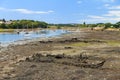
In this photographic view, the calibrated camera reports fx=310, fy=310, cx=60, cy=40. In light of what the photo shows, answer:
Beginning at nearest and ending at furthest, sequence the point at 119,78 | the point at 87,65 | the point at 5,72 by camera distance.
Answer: the point at 119,78 → the point at 5,72 → the point at 87,65

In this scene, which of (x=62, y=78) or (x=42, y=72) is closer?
(x=62, y=78)

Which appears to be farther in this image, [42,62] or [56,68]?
[42,62]

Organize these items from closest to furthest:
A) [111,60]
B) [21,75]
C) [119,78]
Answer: [119,78], [21,75], [111,60]

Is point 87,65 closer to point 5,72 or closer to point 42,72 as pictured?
point 42,72

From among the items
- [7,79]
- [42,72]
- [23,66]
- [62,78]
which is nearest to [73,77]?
[62,78]

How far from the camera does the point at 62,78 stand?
23.2m

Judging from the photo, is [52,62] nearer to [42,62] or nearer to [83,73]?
[42,62]

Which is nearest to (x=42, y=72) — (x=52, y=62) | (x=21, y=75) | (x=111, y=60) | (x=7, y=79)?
(x=21, y=75)

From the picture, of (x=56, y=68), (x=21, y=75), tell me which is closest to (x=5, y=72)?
(x=21, y=75)

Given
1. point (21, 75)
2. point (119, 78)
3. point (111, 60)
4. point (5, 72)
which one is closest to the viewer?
point (119, 78)

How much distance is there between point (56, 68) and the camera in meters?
27.9

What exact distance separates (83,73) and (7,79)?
621 cm

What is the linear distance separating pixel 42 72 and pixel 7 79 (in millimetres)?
3515

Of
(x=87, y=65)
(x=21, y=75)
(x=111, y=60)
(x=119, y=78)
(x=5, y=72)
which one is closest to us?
(x=119, y=78)
